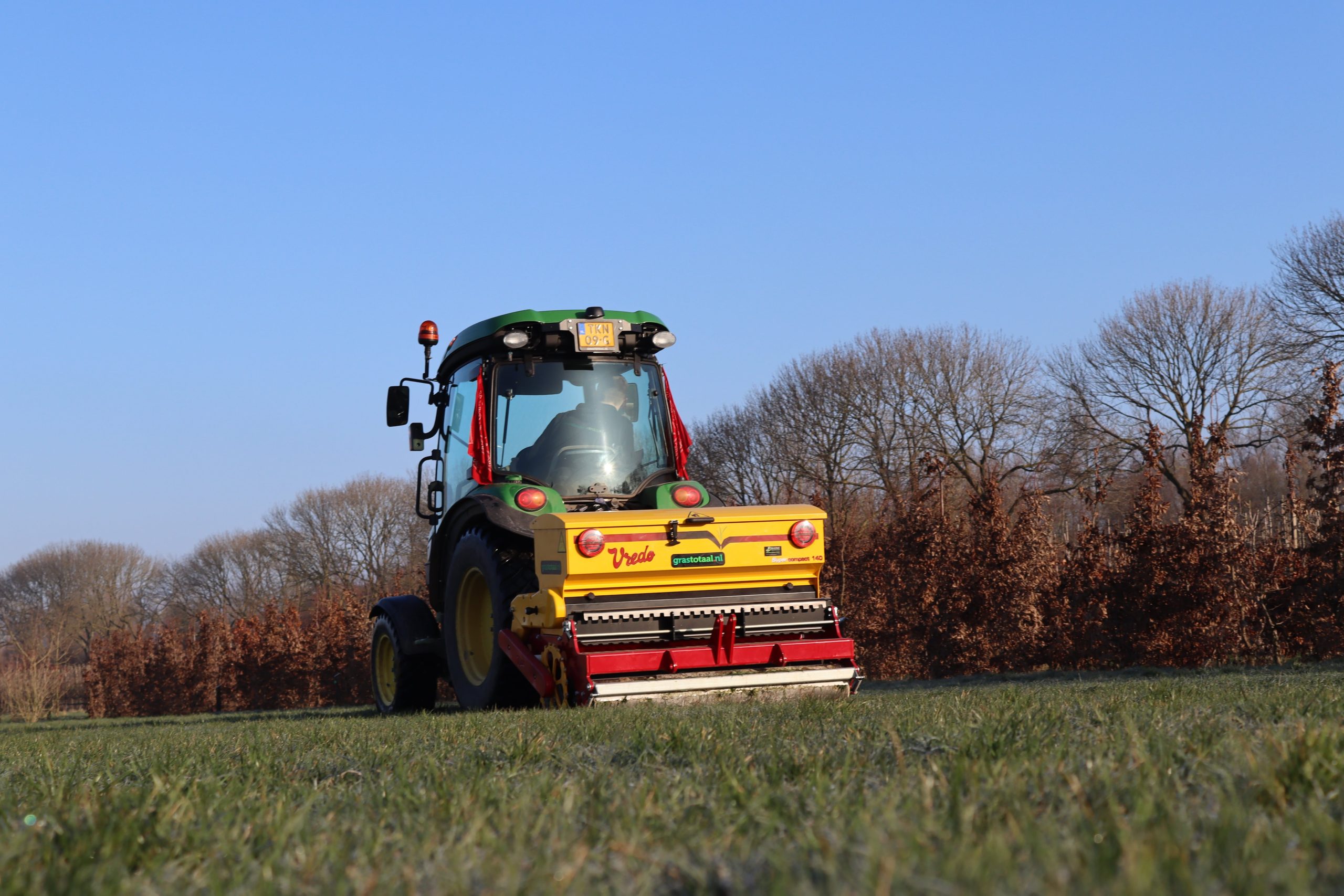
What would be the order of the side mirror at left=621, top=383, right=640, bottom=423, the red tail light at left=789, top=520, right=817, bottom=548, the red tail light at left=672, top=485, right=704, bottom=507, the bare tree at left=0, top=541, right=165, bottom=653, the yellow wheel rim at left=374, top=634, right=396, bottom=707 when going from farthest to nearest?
1. the bare tree at left=0, top=541, right=165, bottom=653
2. the yellow wheel rim at left=374, top=634, right=396, bottom=707
3. the side mirror at left=621, top=383, right=640, bottom=423
4. the red tail light at left=672, top=485, right=704, bottom=507
5. the red tail light at left=789, top=520, right=817, bottom=548

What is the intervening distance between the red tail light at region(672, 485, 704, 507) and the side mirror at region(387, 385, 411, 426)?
9.03ft

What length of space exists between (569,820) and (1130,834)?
3.31 ft

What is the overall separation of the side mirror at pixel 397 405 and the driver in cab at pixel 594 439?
1.48m

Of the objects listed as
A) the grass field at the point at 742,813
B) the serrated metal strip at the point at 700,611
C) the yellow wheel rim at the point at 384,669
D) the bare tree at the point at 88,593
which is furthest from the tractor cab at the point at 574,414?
the bare tree at the point at 88,593

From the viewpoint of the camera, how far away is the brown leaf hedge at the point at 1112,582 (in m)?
14.5

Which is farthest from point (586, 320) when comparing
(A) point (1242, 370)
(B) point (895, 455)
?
(A) point (1242, 370)

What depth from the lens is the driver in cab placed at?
9602mm

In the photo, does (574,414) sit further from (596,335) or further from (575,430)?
(596,335)

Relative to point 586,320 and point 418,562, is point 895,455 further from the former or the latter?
point 586,320

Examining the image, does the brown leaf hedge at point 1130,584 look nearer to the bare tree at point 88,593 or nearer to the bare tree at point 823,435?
the bare tree at point 823,435

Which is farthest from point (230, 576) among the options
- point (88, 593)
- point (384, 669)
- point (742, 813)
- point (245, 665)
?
point (742, 813)

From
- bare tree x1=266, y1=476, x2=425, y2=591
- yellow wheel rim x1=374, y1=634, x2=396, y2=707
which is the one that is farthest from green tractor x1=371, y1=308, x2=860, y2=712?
bare tree x1=266, y1=476, x2=425, y2=591

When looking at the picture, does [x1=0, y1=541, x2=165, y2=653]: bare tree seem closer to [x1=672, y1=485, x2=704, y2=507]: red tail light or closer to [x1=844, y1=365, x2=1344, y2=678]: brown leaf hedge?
[x1=844, y1=365, x2=1344, y2=678]: brown leaf hedge

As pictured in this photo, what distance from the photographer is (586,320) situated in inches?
384
